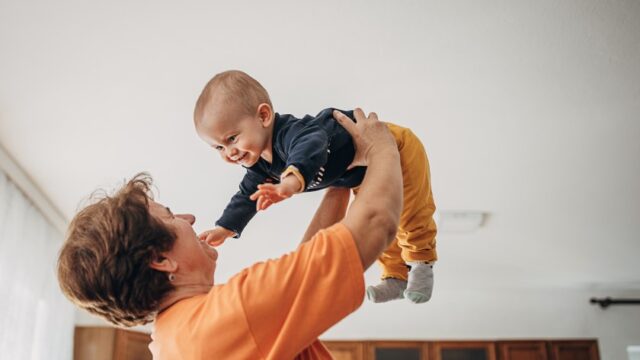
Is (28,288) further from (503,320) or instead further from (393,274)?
(503,320)

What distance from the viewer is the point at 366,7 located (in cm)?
224

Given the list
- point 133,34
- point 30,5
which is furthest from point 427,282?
point 30,5

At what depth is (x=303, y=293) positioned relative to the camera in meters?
0.89

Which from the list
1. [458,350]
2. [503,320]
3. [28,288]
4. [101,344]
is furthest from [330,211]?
[503,320]

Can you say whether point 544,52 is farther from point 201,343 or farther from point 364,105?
point 201,343

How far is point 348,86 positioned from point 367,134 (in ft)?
5.51

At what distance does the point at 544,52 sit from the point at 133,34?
1748 mm

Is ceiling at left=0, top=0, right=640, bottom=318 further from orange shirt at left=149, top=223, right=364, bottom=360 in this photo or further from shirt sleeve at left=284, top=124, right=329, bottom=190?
orange shirt at left=149, top=223, right=364, bottom=360

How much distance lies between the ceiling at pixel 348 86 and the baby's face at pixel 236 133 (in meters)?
1.04

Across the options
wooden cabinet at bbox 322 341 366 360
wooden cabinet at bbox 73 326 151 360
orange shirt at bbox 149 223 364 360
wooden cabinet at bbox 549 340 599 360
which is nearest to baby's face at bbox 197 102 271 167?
orange shirt at bbox 149 223 364 360

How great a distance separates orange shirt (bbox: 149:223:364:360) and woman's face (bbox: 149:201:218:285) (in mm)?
156

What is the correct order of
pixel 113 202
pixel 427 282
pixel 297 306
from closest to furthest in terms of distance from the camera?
pixel 297 306 < pixel 113 202 < pixel 427 282

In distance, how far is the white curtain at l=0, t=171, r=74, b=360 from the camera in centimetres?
325

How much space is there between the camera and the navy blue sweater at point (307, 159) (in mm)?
1113
